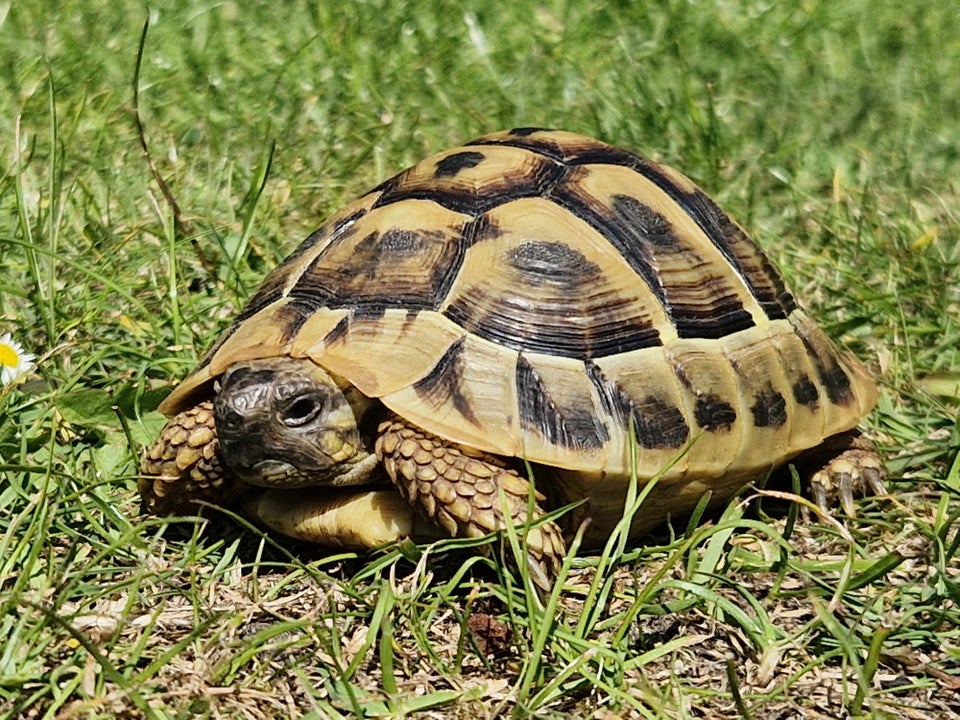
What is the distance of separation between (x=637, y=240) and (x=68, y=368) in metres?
1.49

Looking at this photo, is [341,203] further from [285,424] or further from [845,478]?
[845,478]

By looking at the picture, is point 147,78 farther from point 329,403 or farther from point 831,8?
point 831,8

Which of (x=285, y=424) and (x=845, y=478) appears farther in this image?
(x=845, y=478)

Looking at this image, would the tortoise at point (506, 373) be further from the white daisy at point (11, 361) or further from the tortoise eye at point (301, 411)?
the white daisy at point (11, 361)

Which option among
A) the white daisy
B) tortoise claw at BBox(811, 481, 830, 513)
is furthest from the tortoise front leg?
the white daisy

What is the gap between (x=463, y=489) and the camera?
225cm

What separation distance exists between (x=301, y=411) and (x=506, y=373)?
0.43 m

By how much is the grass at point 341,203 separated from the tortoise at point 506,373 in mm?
131

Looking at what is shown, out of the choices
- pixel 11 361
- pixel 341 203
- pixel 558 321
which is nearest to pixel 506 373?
pixel 558 321

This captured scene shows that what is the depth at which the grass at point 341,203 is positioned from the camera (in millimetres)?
2061

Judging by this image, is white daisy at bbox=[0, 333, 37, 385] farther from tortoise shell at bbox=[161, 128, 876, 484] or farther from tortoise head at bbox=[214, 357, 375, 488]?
tortoise head at bbox=[214, 357, 375, 488]

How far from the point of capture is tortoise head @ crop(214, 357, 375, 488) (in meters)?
2.27

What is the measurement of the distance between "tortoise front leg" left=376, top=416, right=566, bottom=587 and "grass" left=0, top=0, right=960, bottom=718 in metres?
0.09

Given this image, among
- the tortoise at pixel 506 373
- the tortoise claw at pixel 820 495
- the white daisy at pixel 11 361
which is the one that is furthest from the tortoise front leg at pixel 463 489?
the white daisy at pixel 11 361
